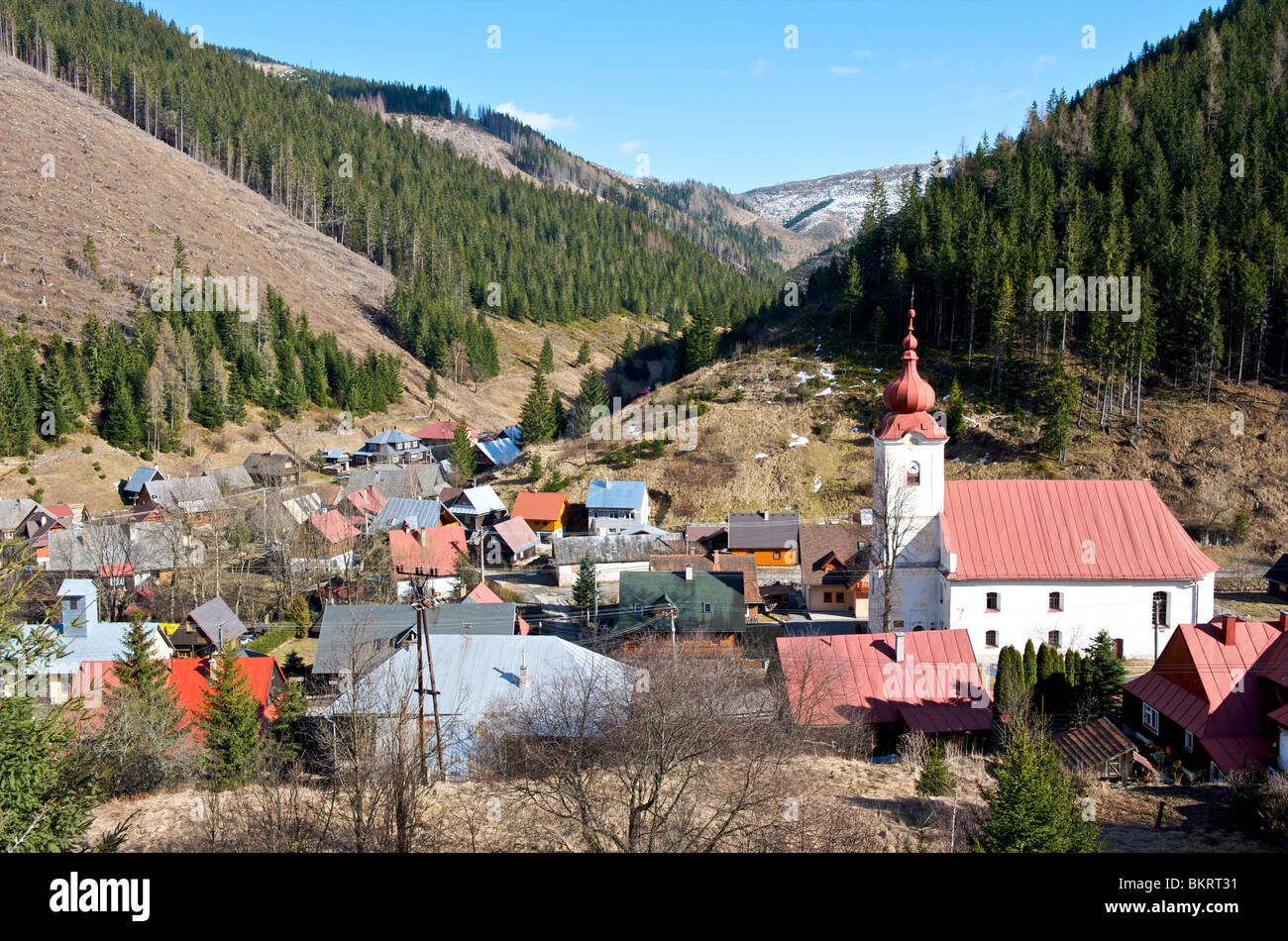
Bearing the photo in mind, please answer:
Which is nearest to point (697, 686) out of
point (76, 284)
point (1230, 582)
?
point (1230, 582)

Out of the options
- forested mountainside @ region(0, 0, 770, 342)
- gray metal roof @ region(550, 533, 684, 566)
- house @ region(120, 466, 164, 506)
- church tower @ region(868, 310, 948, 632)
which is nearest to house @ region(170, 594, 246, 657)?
gray metal roof @ region(550, 533, 684, 566)

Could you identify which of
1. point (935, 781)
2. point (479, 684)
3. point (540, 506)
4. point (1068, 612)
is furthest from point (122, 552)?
point (1068, 612)

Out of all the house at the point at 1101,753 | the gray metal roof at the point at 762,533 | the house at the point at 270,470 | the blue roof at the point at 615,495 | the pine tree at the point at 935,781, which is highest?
the house at the point at 270,470

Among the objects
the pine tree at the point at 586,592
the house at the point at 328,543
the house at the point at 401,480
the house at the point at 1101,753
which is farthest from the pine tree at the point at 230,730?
the house at the point at 401,480

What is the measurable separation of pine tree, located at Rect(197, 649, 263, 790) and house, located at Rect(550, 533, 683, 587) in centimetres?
2589

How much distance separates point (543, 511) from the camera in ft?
194

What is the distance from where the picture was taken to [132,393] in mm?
72000

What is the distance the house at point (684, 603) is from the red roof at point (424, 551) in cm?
1422

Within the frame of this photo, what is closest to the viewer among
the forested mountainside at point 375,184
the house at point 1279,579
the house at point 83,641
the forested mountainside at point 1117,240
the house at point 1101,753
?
the house at point 1101,753

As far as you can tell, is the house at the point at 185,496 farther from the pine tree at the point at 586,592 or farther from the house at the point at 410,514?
the pine tree at the point at 586,592

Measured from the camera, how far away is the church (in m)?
33.1

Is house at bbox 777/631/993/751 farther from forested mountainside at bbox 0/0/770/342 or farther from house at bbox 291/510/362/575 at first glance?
forested mountainside at bbox 0/0/770/342

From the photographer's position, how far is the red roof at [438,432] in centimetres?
8412

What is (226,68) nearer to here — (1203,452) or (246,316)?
(246,316)
